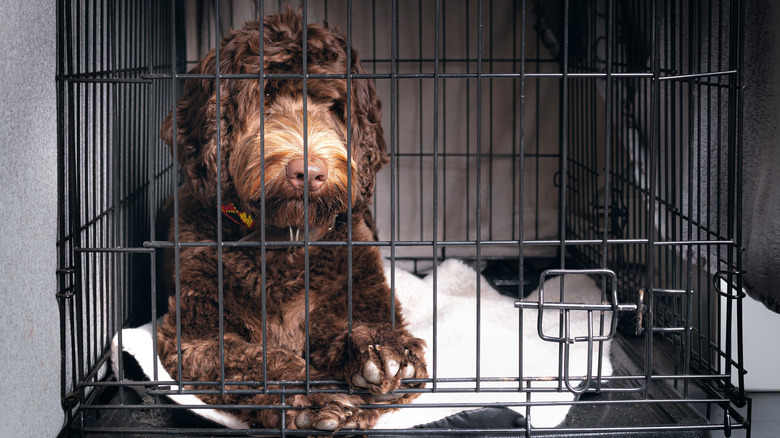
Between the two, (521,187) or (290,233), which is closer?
(521,187)

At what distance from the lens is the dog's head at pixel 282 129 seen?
190 cm

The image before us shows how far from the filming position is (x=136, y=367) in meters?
2.13

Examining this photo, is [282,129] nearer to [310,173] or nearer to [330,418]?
[310,173]

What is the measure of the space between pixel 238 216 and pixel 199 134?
0.25 m

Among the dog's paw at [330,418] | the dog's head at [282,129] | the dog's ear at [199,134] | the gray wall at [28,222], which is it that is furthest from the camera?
the dog's ear at [199,134]

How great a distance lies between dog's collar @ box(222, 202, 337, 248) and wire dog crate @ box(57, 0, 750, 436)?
20cm

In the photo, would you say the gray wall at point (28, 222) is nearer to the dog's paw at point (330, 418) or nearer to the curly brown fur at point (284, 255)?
the curly brown fur at point (284, 255)

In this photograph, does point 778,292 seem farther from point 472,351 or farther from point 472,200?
point 472,200

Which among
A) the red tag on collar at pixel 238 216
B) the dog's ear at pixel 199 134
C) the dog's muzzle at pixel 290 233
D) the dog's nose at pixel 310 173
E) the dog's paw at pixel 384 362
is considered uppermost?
the dog's ear at pixel 199 134

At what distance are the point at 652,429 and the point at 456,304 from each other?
40.8 inches

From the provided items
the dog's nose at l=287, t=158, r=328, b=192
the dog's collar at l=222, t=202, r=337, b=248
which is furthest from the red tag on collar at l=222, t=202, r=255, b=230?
the dog's nose at l=287, t=158, r=328, b=192

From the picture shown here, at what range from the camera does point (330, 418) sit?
5.72ft

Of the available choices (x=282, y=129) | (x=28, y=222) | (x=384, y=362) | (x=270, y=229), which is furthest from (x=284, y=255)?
(x=28, y=222)

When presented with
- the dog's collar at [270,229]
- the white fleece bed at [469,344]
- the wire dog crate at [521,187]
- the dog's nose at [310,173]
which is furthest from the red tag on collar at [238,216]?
the white fleece bed at [469,344]
